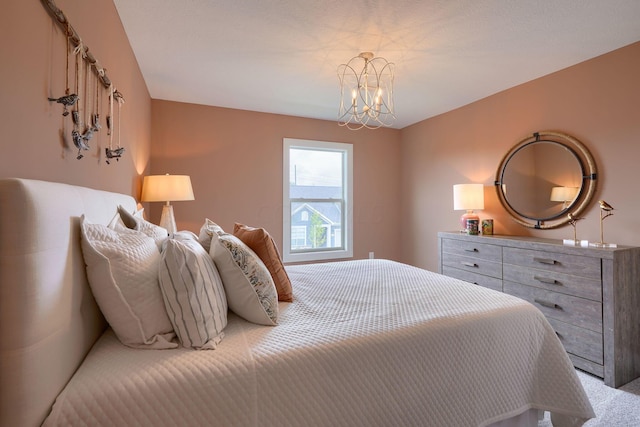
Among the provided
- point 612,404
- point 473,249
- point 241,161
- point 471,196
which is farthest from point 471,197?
point 241,161

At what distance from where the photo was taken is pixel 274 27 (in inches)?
84.7

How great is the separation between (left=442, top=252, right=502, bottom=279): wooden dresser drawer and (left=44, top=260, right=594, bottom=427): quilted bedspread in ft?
4.48

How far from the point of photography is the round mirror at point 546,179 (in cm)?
265

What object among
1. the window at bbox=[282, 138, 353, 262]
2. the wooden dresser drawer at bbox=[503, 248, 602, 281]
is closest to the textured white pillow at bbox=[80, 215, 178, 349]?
the wooden dresser drawer at bbox=[503, 248, 602, 281]

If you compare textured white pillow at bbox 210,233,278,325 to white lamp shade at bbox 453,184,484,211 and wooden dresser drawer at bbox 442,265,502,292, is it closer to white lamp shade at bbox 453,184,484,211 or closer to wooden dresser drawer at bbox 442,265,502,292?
wooden dresser drawer at bbox 442,265,502,292

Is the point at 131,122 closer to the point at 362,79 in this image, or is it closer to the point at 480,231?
the point at 362,79

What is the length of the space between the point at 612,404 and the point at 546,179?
1.83 metres

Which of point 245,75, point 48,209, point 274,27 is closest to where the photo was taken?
point 48,209

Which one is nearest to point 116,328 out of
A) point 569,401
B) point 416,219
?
point 569,401

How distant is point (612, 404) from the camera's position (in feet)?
6.23

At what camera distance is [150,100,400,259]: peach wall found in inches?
143

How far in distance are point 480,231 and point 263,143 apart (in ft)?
9.17

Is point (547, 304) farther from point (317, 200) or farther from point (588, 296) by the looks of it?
point (317, 200)

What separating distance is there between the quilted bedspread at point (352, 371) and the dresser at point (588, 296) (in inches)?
40.9
